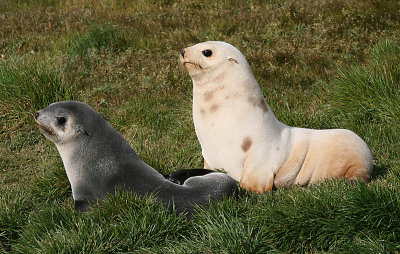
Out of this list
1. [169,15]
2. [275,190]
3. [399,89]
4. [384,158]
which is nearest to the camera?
[275,190]

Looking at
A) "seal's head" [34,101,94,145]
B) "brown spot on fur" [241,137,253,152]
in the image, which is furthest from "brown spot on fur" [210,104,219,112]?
"seal's head" [34,101,94,145]

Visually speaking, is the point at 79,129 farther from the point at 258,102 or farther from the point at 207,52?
the point at 258,102

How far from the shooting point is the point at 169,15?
11.0 m

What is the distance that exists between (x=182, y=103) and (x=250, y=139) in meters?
2.47

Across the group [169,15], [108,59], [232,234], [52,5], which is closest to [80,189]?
[232,234]

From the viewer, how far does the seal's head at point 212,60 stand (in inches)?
185

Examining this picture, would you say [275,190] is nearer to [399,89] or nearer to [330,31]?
[399,89]

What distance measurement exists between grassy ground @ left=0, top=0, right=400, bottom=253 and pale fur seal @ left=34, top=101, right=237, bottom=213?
0.19 metres

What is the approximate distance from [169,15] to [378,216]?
8.24 meters

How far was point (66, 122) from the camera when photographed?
4.33m

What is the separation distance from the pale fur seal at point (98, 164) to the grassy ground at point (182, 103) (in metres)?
0.19

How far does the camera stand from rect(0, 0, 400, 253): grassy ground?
362cm

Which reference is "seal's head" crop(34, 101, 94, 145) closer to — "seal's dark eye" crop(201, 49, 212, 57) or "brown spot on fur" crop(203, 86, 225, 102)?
"brown spot on fur" crop(203, 86, 225, 102)

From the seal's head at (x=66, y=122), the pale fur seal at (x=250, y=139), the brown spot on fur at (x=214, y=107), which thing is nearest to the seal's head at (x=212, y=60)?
the pale fur seal at (x=250, y=139)
